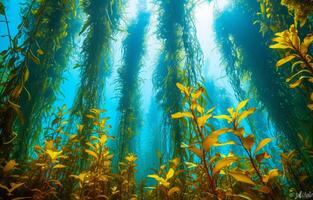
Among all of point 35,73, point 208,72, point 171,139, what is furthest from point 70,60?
point 208,72

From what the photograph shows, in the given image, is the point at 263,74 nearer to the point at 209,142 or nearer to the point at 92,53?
the point at 92,53

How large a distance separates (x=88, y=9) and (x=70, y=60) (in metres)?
1.34

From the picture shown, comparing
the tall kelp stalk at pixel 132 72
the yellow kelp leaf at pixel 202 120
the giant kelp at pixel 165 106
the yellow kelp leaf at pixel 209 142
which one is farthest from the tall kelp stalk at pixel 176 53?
the yellow kelp leaf at pixel 209 142

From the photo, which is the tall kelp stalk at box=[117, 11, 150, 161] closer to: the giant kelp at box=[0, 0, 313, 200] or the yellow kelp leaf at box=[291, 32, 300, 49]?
the giant kelp at box=[0, 0, 313, 200]

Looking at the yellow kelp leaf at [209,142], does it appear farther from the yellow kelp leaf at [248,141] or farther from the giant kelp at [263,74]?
the giant kelp at [263,74]

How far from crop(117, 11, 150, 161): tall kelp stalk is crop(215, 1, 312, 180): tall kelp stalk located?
2.45 m

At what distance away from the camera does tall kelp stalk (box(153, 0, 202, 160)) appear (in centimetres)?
323

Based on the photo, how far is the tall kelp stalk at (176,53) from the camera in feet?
10.6

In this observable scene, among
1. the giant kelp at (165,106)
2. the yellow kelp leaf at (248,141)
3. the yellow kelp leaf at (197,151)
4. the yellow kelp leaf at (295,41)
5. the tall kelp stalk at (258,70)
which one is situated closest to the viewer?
the yellow kelp leaf at (248,141)

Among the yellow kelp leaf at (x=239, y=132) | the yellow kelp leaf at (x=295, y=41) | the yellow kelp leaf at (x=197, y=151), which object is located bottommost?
the yellow kelp leaf at (x=197, y=151)

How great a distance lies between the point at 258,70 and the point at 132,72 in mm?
3297

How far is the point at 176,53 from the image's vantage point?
4129 millimetres

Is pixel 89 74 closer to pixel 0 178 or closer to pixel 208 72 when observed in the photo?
pixel 0 178

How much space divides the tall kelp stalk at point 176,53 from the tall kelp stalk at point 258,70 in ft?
3.52
